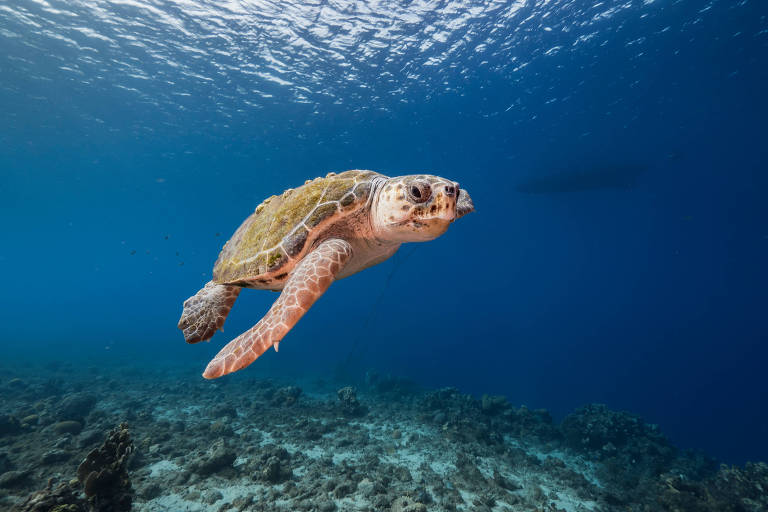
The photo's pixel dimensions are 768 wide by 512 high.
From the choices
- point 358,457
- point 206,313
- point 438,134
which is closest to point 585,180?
point 438,134

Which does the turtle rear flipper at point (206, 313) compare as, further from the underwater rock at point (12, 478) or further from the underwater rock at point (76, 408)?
the underwater rock at point (76, 408)

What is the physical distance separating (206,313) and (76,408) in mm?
8122

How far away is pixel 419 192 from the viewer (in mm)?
2807

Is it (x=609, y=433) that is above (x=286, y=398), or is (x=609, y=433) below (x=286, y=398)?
below

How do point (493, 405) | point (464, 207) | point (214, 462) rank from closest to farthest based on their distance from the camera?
point (464, 207) → point (214, 462) → point (493, 405)

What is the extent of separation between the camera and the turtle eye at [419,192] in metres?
2.79

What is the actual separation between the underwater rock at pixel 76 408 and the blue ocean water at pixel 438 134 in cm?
542

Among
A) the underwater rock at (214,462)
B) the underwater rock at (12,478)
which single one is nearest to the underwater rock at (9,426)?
the underwater rock at (12,478)

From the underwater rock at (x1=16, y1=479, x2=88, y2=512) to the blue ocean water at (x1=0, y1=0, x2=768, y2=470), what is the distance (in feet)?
34.7

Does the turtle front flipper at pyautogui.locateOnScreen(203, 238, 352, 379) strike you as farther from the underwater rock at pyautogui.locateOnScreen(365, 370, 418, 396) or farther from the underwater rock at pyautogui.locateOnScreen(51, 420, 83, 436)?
the underwater rock at pyautogui.locateOnScreen(365, 370, 418, 396)

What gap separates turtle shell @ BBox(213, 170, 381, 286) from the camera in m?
3.03

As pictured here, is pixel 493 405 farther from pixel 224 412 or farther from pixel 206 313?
pixel 206 313

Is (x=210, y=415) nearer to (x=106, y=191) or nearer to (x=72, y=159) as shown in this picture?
(x=72, y=159)

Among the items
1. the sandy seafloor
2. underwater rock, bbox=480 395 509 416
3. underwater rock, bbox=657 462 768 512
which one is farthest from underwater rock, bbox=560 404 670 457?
underwater rock, bbox=480 395 509 416
